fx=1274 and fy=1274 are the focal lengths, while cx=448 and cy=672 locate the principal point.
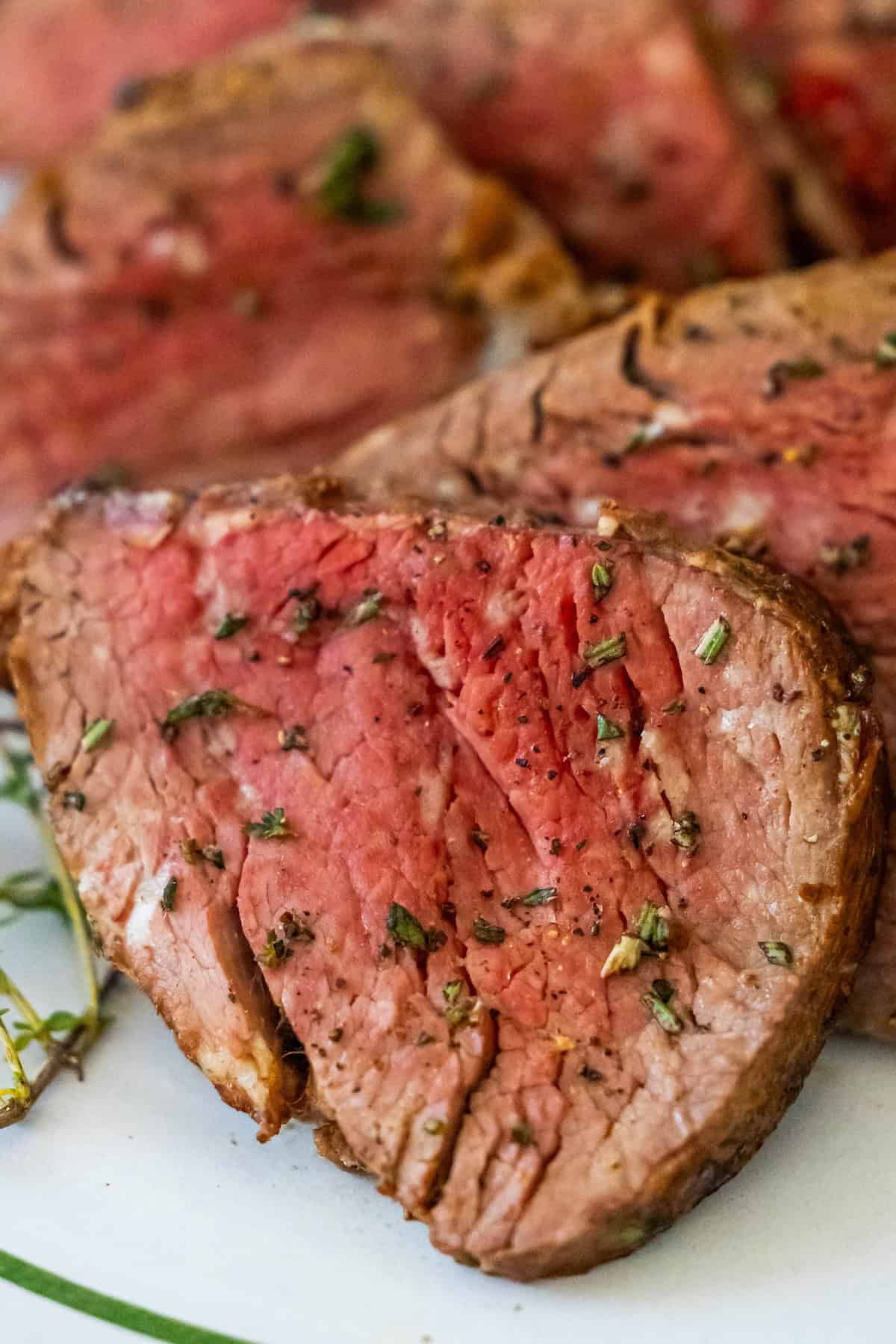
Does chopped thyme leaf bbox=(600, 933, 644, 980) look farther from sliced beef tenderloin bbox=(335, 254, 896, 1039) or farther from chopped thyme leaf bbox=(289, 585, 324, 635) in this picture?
chopped thyme leaf bbox=(289, 585, 324, 635)

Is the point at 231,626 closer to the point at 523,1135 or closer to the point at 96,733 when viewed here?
the point at 96,733

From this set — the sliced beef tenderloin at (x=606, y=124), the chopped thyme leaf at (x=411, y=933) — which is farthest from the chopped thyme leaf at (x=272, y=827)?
the sliced beef tenderloin at (x=606, y=124)

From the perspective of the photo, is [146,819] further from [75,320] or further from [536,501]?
[75,320]

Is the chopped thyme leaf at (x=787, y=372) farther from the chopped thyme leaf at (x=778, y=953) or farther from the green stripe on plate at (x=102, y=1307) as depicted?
the green stripe on plate at (x=102, y=1307)

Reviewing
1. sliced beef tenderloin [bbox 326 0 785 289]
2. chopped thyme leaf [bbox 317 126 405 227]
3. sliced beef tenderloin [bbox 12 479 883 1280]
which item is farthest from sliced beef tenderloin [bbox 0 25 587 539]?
sliced beef tenderloin [bbox 12 479 883 1280]

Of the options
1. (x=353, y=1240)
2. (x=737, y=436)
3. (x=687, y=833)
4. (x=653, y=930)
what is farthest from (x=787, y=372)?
(x=353, y=1240)
